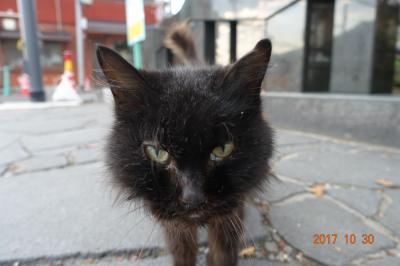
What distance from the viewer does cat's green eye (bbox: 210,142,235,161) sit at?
38.8 inches

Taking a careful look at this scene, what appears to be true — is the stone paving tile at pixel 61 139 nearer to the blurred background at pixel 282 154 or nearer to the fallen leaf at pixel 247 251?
the blurred background at pixel 282 154

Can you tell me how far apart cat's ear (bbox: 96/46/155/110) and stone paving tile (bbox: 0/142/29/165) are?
1.90 m

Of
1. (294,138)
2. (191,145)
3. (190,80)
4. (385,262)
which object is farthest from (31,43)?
(385,262)

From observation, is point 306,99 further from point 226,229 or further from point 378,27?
point 226,229

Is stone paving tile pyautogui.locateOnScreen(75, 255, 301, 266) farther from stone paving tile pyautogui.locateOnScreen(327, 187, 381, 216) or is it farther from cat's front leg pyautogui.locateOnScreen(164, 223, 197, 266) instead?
stone paving tile pyautogui.locateOnScreen(327, 187, 381, 216)

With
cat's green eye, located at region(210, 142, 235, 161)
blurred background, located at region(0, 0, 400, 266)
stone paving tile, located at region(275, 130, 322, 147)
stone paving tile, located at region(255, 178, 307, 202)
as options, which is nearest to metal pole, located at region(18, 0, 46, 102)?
blurred background, located at region(0, 0, 400, 266)

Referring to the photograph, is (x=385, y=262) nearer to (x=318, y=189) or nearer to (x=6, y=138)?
(x=318, y=189)

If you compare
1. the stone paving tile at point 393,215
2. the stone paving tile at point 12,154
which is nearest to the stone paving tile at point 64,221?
the stone paving tile at point 12,154

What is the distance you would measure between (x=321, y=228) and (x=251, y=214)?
0.35m

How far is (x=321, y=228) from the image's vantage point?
4.89 feet

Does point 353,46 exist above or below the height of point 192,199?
above

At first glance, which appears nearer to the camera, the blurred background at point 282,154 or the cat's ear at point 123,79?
the cat's ear at point 123,79

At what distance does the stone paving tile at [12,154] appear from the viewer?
2.54 metres

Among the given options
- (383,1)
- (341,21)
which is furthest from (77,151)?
(383,1)
